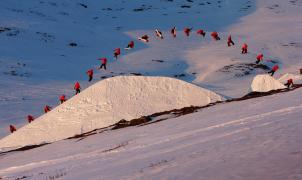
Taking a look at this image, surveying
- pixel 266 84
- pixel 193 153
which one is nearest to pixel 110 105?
pixel 266 84

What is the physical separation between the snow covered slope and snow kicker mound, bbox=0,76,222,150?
3.74 m

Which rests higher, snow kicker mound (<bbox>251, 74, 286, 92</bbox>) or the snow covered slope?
snow kicker mound (<bbox>251, 74, 286, 92</bbox>)

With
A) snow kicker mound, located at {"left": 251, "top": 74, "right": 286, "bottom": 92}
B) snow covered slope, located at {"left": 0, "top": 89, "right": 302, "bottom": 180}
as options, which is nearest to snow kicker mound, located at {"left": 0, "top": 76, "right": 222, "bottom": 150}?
snow kicker mound, located at {"left": 251, "top": 74, "right": 286, "bottom": 92}

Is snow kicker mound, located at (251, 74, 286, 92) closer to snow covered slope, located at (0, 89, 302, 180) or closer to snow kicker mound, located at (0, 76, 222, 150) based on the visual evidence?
snow kicker mound, located at (0, 76, 222, 150)

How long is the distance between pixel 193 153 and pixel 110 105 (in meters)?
12.6

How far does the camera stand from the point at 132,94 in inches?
821

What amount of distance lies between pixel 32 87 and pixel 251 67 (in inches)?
760

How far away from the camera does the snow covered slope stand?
6.38 meters

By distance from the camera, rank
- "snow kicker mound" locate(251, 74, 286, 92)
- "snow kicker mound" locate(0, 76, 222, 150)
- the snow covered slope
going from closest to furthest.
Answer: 1. the snow covered slope
2. "snow kicker mound" locate(0, 76, 222, 150)
3. "snow kicker mound" locate(251, 74, 286, 92)

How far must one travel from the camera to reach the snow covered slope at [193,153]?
638 cm

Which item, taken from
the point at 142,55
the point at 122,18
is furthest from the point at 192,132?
the point at 122,18

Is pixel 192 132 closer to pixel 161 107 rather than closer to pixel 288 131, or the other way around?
pixel 288 131

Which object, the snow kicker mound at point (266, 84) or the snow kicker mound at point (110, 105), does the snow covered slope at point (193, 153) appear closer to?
the snow kicker mound at point (110, 105)

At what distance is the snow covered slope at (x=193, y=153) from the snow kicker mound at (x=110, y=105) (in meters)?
3.74
